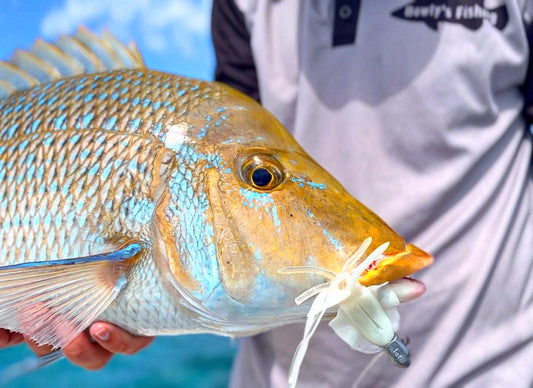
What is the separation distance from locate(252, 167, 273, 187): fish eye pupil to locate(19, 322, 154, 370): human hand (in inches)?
17.0

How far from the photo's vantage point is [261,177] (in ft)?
2.73

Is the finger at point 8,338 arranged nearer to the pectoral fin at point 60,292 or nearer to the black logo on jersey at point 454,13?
the pectoral fin at point 60,292

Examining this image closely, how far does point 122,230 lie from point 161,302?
145 millimetres

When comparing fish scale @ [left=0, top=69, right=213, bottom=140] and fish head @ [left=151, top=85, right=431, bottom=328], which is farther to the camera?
fish scale @ [left=0, top=69, right=213, bottom=140]

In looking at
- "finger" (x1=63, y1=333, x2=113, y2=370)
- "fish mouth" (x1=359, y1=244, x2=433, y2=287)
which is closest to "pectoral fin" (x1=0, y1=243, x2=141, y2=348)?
"finger" (x1=63, y1=333, x2=113, y2=370)

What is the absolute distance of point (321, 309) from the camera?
70 cm

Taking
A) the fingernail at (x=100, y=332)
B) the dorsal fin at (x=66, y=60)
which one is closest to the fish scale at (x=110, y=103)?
the dorsal fin at (x=66, y=60)

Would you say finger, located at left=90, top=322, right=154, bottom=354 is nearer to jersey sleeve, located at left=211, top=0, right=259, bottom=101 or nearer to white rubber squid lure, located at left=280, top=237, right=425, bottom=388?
white rubber squid lure, located at left=280, top=237, right=425, bottom=388

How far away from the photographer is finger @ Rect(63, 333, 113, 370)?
3.53 feet

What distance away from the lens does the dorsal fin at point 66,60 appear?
1173 millimetres

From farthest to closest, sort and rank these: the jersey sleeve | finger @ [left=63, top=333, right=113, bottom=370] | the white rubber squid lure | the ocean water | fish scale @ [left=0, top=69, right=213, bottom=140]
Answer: the ocean water < the jersey sleeve < finger @ [left=63, top=333, right=113, bottom=370] < fish scale @ [left=0, top=69, right=213, bottom=140] < the white rubber squid lure

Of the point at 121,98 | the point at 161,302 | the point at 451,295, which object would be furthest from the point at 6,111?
the point at 451,295

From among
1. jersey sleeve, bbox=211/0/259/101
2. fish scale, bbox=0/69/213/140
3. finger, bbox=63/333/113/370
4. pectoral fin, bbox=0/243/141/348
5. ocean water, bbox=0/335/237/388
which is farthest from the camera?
ocean water, bbox=0/335/237/388

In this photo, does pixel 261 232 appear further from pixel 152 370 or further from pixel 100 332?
pixel 152 370
